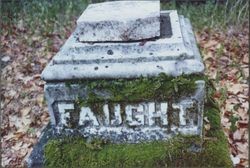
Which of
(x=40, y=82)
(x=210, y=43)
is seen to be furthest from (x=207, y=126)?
(x=210, y=43)

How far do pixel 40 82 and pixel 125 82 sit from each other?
2046 mm

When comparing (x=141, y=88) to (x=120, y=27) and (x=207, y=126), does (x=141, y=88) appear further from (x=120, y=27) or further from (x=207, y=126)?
(x=207, y=126)

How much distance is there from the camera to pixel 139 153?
2.27 metres

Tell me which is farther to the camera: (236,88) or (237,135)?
(236,88)

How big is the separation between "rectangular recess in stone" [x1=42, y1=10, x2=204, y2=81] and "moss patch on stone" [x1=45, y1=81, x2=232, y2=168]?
1.42 feet

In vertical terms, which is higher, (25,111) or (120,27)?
(120,27)

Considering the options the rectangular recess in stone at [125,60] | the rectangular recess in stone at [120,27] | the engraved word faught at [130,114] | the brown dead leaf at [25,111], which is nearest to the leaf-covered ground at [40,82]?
the brown dead leaf at [25,111]

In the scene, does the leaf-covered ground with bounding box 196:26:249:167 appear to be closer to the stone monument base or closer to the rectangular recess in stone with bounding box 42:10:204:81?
the stone monument base

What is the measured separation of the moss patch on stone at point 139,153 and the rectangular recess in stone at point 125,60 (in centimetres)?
43

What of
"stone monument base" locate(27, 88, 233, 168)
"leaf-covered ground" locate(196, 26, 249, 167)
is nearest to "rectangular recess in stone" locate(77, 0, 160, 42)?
"stone monument base" locate(27, 88, 233, 168)

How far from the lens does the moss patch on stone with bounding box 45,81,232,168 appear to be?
7.35ft

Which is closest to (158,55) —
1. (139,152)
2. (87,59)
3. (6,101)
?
(87,59)

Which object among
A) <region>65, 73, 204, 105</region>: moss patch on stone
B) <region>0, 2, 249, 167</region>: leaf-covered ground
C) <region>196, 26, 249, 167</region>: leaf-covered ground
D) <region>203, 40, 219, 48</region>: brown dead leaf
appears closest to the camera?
<region>65, 73, 204, 105</region>: moss patch on stone

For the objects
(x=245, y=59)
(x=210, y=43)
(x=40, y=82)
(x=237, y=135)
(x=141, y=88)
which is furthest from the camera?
(x=210, y=43)
